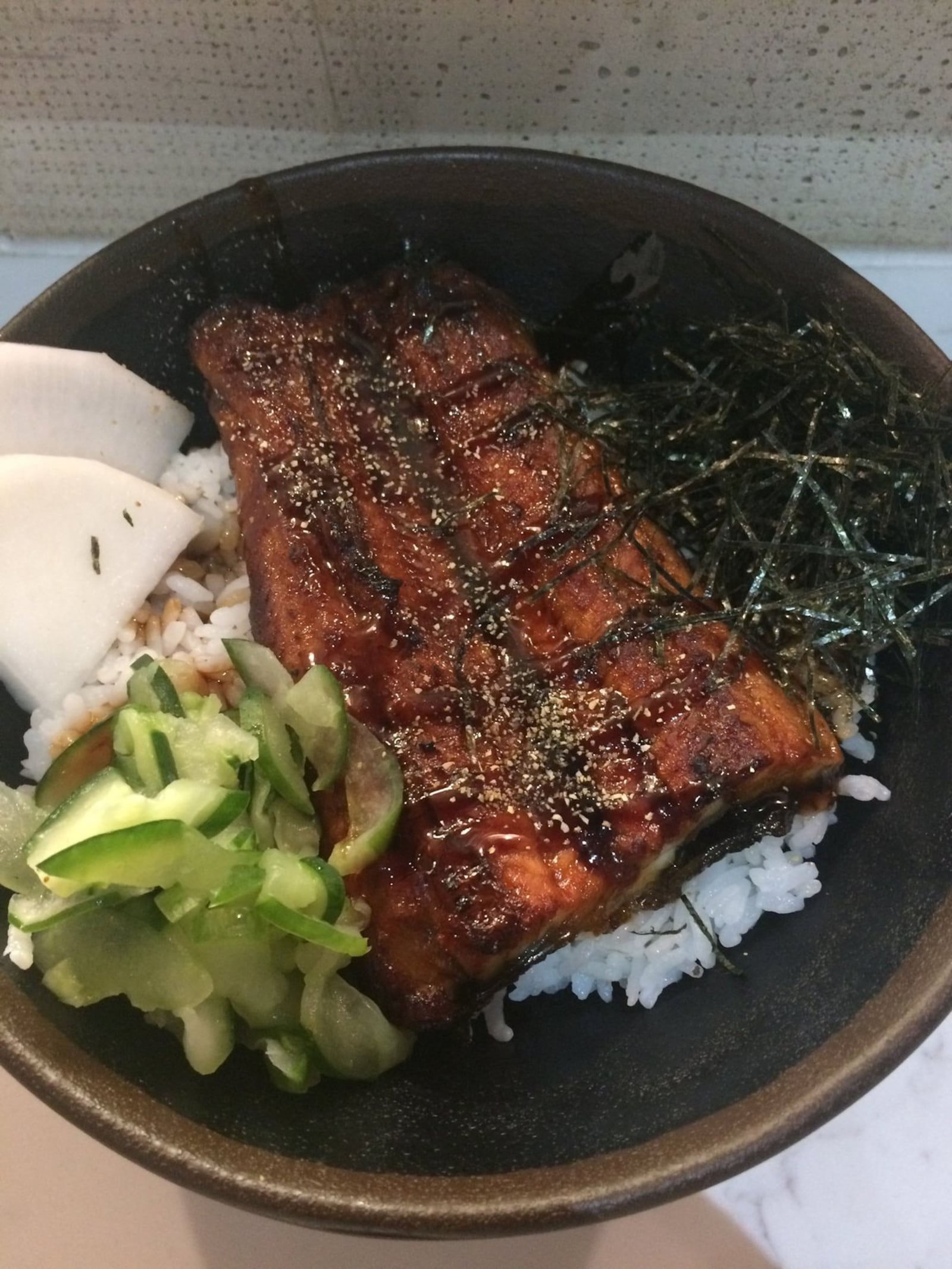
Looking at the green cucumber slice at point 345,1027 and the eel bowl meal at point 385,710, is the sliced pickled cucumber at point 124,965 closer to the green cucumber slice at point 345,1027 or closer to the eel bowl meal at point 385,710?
the eel bowl meal at point 385,710

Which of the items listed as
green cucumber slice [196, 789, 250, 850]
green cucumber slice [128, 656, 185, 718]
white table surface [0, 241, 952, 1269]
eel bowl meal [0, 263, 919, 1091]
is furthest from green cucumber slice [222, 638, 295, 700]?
white table surface [0, 241, 952, 1269]

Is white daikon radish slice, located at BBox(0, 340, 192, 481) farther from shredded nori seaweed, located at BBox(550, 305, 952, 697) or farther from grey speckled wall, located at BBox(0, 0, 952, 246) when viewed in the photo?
shredded nori seaweed, located at BBox(550, 305, 952, 697)

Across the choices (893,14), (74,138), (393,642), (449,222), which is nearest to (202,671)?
(393,642)

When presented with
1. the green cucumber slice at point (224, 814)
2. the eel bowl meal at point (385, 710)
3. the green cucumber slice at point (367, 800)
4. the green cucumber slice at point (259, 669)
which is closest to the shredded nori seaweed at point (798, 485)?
the eel bowl meal at point (385, 710)

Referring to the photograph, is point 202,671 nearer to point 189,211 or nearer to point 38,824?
point 38,824

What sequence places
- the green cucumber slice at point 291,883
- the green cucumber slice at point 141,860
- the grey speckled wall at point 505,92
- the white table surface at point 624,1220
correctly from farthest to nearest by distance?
the grey speckled wall at point 505,92, the white table surface at point 624,1220, the green cucumber slice at point 291,883, the green cucumber slice at point 141,860

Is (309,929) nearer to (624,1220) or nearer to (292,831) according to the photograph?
(292,831)
